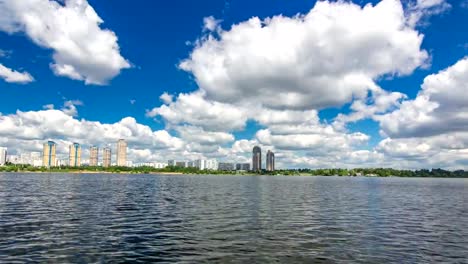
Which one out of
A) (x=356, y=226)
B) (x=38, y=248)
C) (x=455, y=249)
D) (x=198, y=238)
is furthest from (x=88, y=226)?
(x=455, y=249)

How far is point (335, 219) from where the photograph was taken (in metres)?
54.3

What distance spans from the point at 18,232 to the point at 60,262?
15.7 meters

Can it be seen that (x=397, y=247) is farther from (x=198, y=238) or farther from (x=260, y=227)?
(x=198, y=238)

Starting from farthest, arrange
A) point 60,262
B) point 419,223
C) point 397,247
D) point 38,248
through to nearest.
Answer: point 419,223
point 397,247
point 38,248
point 60,262

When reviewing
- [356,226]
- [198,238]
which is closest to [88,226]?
[198,238]

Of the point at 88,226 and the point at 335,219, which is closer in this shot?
the point at 88,226

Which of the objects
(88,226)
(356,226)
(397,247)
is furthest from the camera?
(356,226)

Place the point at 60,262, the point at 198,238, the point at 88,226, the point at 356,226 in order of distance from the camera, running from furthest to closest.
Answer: the point at 356,226 < the point at 88,226 < the point at 198,238 < the point at 60,262

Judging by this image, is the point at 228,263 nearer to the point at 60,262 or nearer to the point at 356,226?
the point at 60,262

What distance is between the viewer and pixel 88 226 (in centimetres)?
4334

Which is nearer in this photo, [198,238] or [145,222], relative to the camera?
[198,238]

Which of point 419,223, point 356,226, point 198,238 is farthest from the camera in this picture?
point 419,223

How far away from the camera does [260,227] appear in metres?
45.0

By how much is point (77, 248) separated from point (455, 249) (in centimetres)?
3645
